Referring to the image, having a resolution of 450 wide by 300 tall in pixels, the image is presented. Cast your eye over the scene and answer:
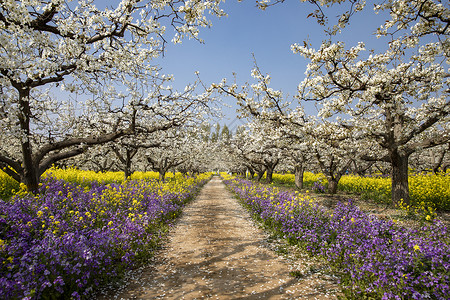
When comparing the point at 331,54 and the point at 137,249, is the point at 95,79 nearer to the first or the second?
the point at 137,249

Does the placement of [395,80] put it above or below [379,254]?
above

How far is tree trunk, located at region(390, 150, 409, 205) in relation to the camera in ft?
→ 36.9

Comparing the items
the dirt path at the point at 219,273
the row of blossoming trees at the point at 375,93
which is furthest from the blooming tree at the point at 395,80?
the dirt path at the point at 219,273

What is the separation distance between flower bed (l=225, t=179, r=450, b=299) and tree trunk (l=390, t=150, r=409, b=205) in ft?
19.4

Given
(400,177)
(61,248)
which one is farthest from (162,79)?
(400,177)

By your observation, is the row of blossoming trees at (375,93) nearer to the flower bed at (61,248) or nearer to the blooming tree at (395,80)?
the blooming tree at (395,80)

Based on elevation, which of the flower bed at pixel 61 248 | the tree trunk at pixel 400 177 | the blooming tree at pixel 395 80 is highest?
the blooming tree at pixel 395 80

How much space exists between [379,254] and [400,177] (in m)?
8.84

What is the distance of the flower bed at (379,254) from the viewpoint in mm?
3781

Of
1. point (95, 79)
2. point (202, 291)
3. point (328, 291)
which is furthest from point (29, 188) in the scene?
point (328, 291)

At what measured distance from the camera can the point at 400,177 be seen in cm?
1152

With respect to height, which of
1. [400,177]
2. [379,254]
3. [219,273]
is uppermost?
[400,177]

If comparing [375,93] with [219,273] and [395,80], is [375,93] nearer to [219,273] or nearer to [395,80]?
[395,80]

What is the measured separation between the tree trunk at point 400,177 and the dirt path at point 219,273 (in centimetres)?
790
